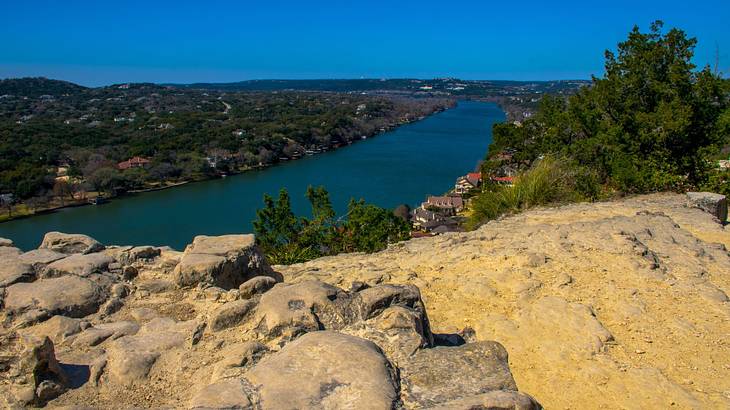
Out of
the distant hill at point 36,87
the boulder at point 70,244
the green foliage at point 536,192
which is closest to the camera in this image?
the boulder at point 70,244

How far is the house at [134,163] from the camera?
47263 millimetres

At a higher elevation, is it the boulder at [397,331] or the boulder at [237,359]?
the boulder at [397,331]

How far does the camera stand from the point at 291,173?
50.5 meters

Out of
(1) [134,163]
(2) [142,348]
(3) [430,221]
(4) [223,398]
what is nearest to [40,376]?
(2) [142,348]

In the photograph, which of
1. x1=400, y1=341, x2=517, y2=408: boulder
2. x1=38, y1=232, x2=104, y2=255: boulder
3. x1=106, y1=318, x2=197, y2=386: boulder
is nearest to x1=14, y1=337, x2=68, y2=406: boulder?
x1=106, y1=318, x2=197, y2=386: boulder

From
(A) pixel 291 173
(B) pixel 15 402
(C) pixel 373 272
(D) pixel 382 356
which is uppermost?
(D) pixel 382 356

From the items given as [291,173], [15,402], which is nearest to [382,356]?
[15,402]

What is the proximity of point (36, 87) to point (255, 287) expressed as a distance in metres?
151

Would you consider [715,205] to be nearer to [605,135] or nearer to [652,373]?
[605,135]

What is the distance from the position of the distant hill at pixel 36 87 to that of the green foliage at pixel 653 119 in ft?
439

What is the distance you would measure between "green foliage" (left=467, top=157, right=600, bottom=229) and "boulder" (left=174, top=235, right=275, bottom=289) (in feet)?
16.9

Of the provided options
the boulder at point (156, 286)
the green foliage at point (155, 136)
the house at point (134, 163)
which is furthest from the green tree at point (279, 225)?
the house at point (134, 163)

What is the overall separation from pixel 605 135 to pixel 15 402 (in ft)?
40.1

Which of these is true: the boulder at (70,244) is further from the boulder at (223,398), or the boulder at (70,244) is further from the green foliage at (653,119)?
the green foliage at (653,119)
